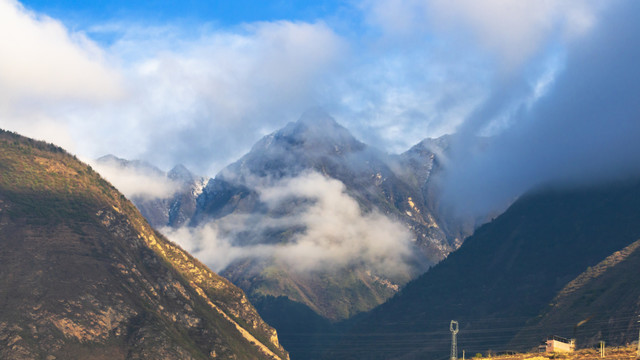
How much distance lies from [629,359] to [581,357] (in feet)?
58.9

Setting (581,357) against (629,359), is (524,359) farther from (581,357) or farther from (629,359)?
(629,359)

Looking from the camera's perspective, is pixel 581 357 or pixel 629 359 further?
pixel 581 357

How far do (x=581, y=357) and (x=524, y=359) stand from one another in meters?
12.6

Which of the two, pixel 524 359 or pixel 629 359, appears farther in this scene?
pixel 524 359

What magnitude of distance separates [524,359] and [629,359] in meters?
28.8

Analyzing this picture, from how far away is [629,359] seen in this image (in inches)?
6875

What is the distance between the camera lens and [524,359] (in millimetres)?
199375

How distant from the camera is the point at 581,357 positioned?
192 metres

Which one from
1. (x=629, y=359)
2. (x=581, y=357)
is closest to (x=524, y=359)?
(x=581, y=357)
